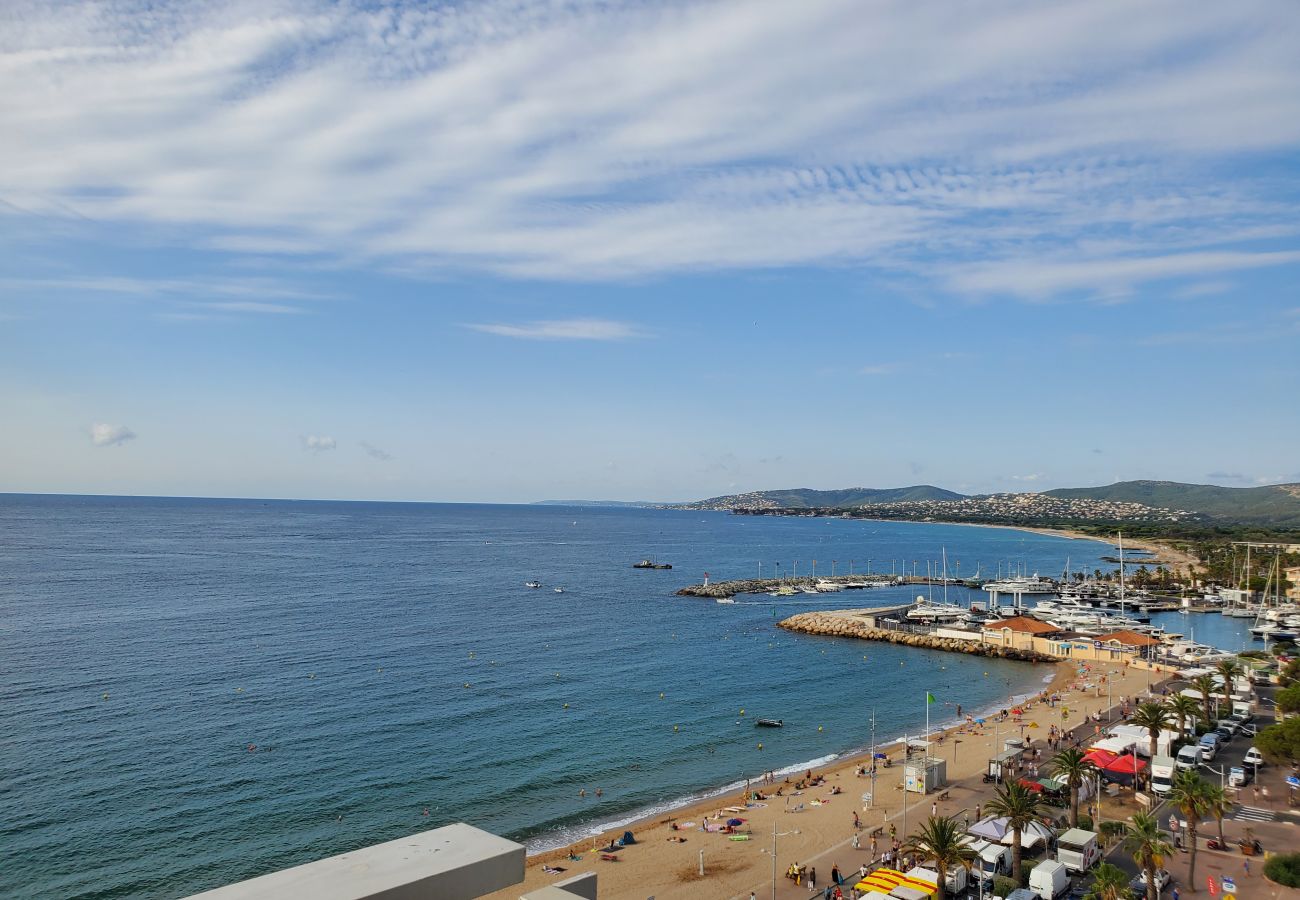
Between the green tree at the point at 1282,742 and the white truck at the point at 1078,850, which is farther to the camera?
the green tree at the point at 1282,742

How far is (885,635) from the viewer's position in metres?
82.4

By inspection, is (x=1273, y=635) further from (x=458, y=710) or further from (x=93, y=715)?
(x=93, y=715)

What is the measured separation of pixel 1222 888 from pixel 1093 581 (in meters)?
119

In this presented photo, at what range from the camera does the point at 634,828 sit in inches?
1345

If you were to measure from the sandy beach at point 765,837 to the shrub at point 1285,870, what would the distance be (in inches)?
451

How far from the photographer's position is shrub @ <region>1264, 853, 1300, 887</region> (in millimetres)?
23609

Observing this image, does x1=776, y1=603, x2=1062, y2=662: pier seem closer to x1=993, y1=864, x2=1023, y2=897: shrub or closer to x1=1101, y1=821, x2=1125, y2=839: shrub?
x1=1101, y1=821, x2=1125, y2=839: shrub

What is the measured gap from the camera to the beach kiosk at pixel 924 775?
36.4 metres

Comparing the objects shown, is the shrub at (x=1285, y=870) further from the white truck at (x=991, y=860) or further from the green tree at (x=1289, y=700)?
the green tree at (x=1289, y=700)

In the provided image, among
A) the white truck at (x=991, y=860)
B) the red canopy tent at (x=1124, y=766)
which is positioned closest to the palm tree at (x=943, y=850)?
the white truck at (x=991, y=860)

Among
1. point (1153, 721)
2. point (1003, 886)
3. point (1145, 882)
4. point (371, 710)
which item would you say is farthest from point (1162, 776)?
point (371, 710)

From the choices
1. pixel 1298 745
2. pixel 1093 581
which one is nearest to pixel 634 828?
pixel 1298 745

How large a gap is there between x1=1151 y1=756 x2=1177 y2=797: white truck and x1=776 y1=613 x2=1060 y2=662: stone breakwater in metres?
41.5

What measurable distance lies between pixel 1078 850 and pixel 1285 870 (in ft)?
17.7
